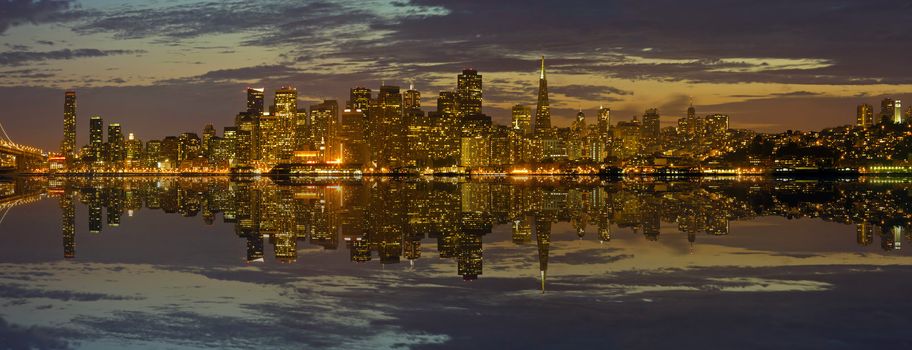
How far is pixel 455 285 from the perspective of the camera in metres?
19.1

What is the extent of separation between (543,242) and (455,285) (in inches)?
385

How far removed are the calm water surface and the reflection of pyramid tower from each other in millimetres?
82

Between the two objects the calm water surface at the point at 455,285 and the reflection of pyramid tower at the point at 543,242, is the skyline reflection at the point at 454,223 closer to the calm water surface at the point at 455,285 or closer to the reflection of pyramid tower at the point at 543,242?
the reflection of pyramid tower at the point at 543,242

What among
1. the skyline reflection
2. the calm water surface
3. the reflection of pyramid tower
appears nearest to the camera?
the calm water surface

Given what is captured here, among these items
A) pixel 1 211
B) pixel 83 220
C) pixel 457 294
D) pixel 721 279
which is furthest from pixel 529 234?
pixel 1 211

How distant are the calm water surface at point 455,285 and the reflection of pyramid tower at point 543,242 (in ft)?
0.27

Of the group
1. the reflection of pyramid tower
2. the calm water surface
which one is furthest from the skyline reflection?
the calm water surface

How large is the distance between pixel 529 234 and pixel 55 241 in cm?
1461

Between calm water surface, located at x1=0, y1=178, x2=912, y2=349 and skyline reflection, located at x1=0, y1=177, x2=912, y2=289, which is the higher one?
skyline reflection, located at x1=0, y1=177, x2=912, y2=289

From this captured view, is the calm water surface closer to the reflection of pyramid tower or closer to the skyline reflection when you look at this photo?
the reflection of pyramid tower

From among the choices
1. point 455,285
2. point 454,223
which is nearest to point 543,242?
point 454,223

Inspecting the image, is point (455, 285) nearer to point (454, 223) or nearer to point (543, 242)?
point (543, 242)

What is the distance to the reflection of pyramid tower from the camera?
21.8 metres

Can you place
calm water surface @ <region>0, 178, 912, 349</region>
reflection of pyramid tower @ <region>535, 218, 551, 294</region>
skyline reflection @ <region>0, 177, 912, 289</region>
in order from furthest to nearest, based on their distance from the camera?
skyline reflection @ <region>0, 177, 912, 289</region> < reflection of pyramid tower @ <region>535, 218, 551, 294</region> < calm water surface @ <region>0, 178, 912, 349</region>
